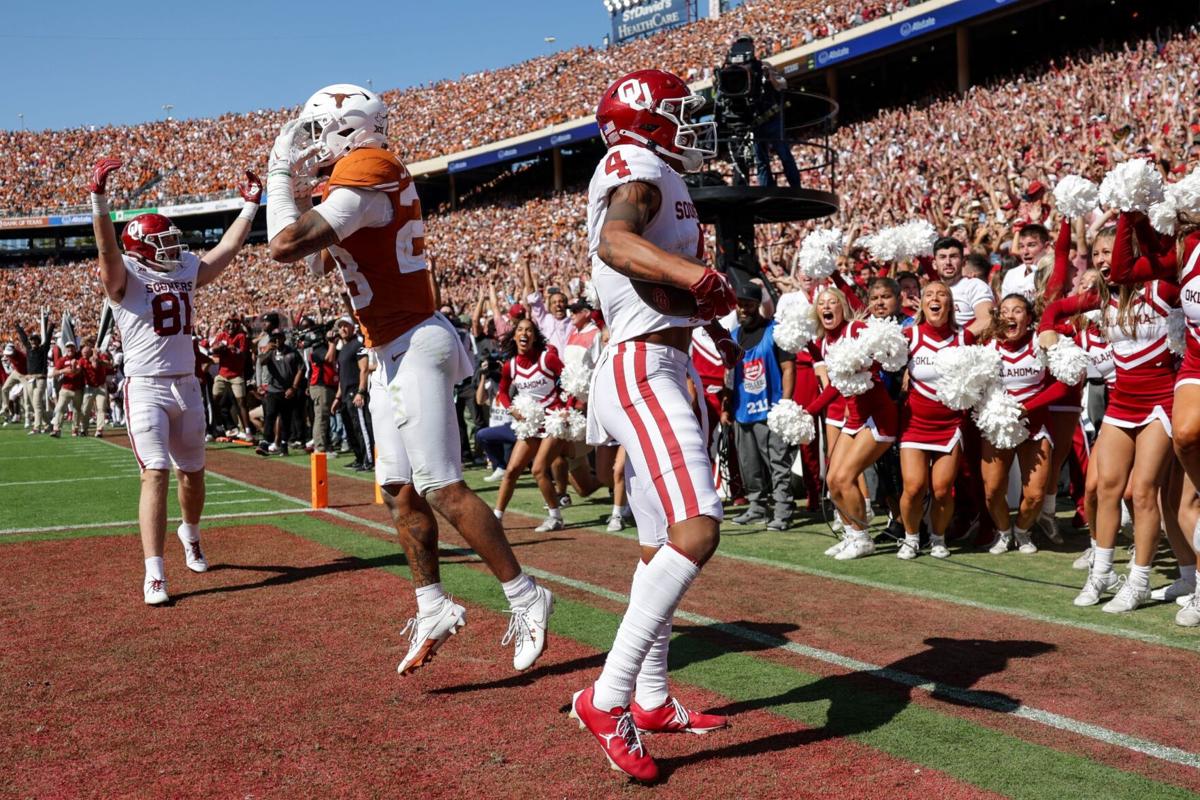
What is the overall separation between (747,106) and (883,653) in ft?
23.3

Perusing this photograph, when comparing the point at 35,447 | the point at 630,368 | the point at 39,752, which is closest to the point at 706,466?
the point at 630,368

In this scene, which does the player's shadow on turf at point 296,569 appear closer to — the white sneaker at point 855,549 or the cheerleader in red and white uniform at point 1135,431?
the white sneaker at point 855,549

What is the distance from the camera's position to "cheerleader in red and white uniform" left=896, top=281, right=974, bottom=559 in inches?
287

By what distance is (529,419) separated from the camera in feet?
30.5

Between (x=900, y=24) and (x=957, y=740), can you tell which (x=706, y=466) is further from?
(x=900, y=24)

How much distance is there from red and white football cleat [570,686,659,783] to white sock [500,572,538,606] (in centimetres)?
99

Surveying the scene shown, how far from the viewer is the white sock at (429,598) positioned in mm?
4648

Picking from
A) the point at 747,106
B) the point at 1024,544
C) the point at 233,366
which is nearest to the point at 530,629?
the point at 1024,544

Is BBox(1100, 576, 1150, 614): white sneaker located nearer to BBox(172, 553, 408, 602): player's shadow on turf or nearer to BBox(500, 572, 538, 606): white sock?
BBox(500, 572, 538, 606): white sock

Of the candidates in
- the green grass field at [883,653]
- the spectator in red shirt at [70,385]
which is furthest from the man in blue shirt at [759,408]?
the spectator in red shirt at [70,385]

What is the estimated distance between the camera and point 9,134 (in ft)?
213

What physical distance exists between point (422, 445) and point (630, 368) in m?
1.26

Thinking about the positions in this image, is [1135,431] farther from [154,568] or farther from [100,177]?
[100,177]

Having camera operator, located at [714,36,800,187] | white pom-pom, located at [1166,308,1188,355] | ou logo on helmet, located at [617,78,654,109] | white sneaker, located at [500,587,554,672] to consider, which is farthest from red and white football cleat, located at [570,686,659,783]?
camera operator, located at [714,36,800,187]
